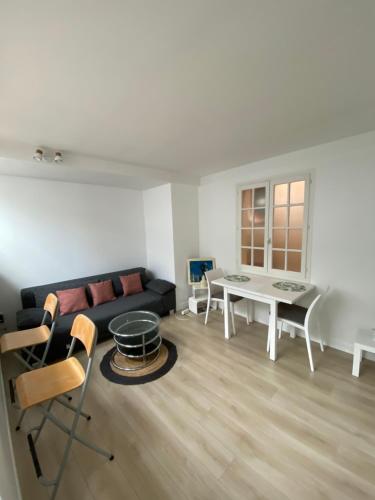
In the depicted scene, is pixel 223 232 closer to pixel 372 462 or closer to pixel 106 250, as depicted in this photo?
pixel 106 250

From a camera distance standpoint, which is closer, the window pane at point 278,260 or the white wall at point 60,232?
the white wall at point 60,232

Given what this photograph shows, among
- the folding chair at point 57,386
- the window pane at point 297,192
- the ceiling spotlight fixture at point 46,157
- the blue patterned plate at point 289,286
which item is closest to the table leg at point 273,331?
the blue patterned plate at point 289,286

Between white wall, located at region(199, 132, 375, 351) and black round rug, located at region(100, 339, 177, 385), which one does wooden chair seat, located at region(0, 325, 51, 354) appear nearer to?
black round rug, located at region(100, 339, 177, 385)

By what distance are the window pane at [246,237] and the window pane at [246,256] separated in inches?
3.3

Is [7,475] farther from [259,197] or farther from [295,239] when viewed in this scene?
[259,197]

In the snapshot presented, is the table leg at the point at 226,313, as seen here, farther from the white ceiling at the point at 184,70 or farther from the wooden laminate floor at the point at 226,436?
the white ceiling at the point at 184,70

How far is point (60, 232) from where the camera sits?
3.15m

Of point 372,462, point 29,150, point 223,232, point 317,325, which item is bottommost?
point 372,462

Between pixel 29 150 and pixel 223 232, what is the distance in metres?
2.83

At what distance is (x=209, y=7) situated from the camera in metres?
0.87

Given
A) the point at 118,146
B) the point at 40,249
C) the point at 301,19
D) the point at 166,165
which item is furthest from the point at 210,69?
the point at 40,249

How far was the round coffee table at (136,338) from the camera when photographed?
2246 mm

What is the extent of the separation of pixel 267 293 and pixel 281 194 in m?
1.41

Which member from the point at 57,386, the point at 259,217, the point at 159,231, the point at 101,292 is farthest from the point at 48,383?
the point at 259,217
